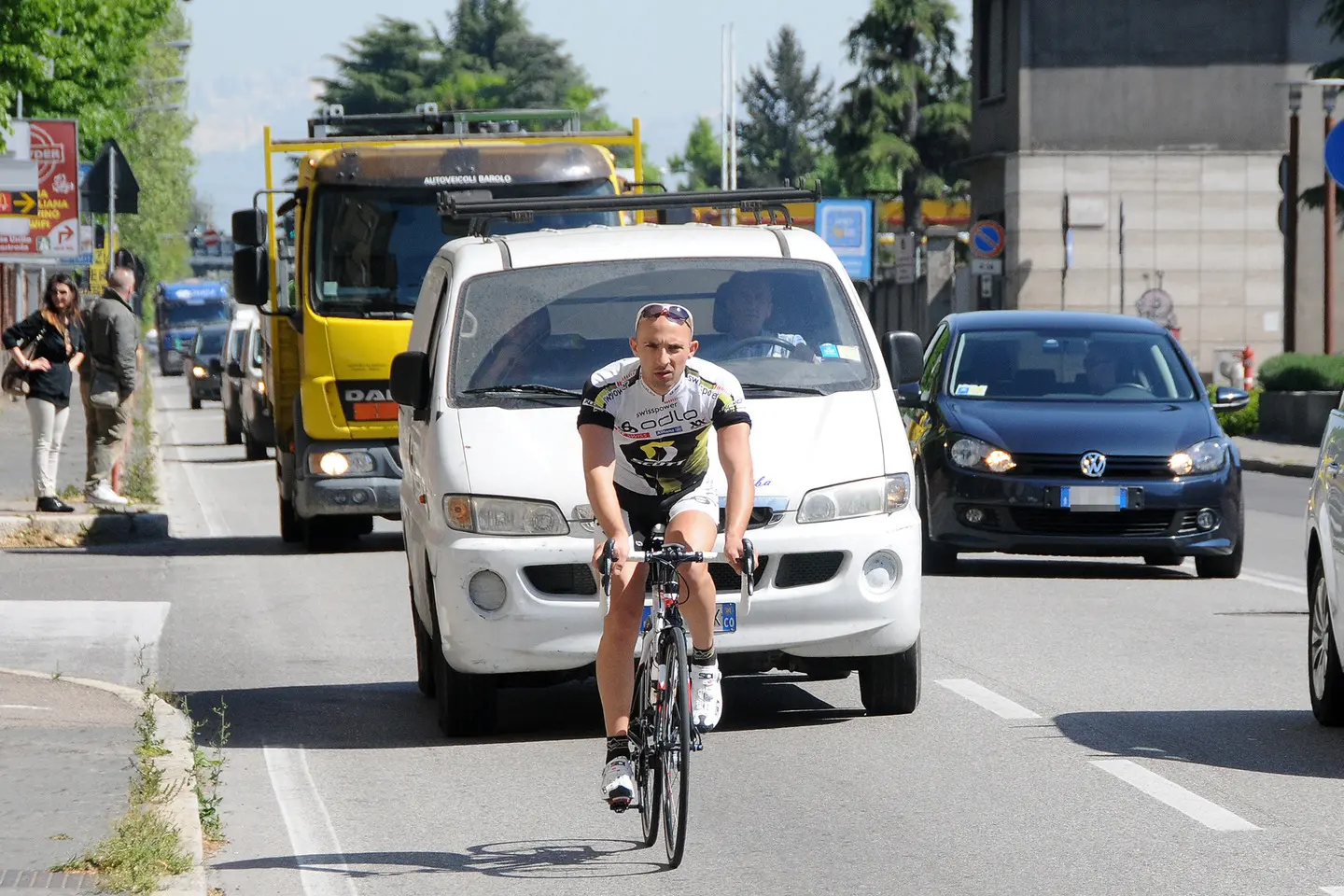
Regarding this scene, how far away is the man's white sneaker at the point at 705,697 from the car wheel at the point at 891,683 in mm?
2712

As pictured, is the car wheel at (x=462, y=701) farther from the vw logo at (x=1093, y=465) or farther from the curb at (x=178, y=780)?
the vw logo at (x=1093, y=465)

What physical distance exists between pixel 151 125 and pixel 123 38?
57088mm

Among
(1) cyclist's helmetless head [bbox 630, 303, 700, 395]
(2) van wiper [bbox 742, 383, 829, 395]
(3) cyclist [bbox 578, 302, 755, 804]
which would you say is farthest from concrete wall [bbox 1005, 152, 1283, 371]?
(1) cyclist's helmetless head [bbox 630, 303, 700, 395]

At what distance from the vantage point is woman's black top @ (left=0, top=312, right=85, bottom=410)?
1969 centimetres

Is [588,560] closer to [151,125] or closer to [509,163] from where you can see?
[509,163]

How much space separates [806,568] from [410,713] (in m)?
1.91

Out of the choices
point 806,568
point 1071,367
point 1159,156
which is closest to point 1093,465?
point 1071,367

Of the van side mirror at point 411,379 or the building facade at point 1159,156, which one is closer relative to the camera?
the van side mirror at point 411,379

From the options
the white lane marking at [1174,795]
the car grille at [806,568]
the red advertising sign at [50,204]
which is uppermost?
the red advertising sign at [50,204]

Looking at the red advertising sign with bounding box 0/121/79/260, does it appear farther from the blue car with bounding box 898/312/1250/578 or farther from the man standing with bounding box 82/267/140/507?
the blue car with bounding box 898/312/1250/578

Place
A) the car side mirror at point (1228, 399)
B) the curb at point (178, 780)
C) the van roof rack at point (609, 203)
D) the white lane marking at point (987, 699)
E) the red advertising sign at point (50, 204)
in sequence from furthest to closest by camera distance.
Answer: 1. the red advertising sign at point (50, 204)
2. the car side mirror at point (1228, 399)
3. the van roof rack at point (609, 203)
4. the white lane marking at point (987, 699)
5. the curb at point (178, 780)

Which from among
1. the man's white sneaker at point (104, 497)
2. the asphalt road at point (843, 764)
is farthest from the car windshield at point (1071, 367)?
the man's white sneaker at point (104, 497)

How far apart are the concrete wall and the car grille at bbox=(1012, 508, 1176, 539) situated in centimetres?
4405

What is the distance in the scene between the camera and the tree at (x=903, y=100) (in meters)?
84.1
